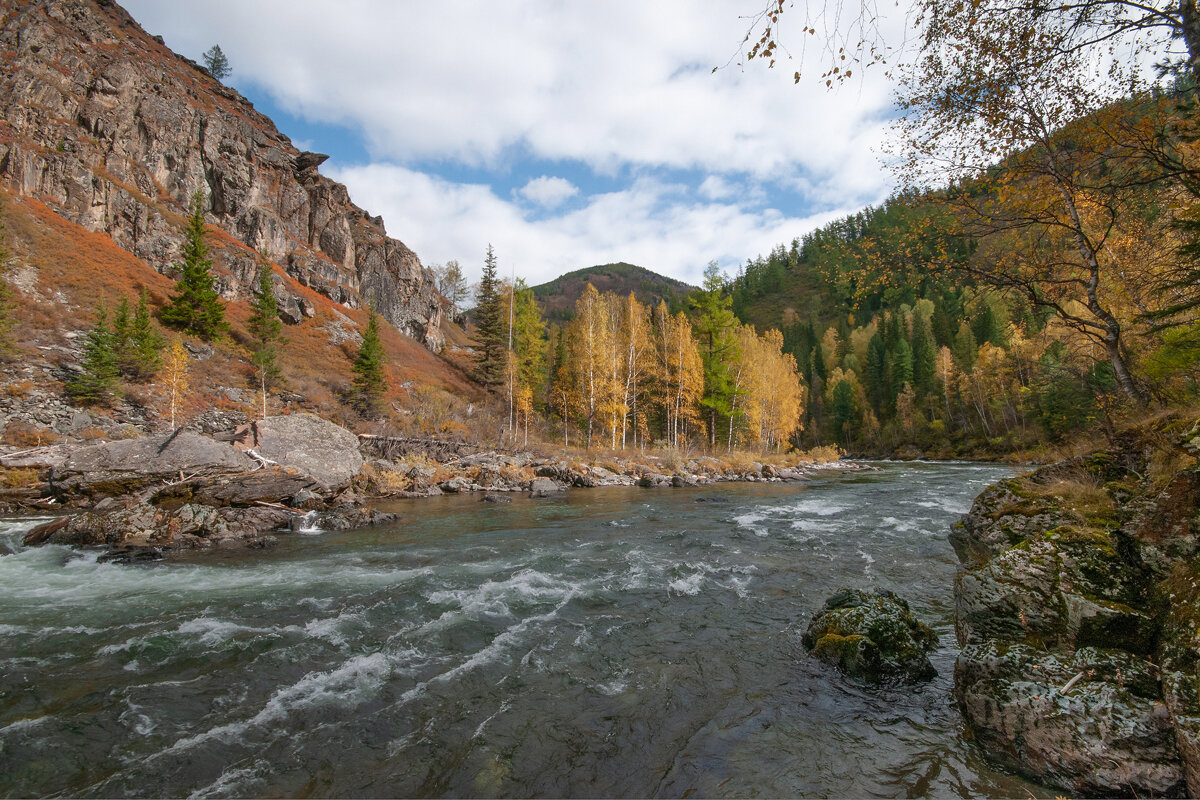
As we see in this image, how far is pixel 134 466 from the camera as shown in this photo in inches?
539

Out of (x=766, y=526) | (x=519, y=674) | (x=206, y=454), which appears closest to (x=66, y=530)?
(x=206, y=454)

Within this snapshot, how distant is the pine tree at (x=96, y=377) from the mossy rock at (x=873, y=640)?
101ft

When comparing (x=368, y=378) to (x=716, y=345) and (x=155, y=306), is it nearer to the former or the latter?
(x=155, y=306)

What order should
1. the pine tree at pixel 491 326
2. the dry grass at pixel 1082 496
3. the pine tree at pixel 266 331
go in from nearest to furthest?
the dry grass at pixel 1082 496
the pine tree at pixel 266 331
the pine tree at pixel 491 326

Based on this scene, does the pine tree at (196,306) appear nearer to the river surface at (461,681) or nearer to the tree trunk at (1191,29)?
the river surface at (461,681)

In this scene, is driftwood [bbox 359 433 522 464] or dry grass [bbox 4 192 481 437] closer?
driftwood [bbox 359 433 522 464]

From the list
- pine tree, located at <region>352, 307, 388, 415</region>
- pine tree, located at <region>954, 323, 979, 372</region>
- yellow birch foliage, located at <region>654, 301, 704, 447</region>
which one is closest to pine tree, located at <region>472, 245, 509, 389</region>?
pine tree, located at <region>352, 307, 388, 415</region>

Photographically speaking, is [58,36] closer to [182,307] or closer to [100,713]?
[182,307]

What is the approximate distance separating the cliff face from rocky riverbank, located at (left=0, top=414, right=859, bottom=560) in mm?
32715

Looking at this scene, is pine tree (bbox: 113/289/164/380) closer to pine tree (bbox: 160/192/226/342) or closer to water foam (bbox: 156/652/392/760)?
pine tree (bbox: 160/192/226/342)

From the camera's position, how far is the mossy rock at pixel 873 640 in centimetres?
490

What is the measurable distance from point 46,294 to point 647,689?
4163cm

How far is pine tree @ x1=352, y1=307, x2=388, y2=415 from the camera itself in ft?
109

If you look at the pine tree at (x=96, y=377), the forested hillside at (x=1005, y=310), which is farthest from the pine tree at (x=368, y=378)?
the forested hillside at (x=1005, y=310)
